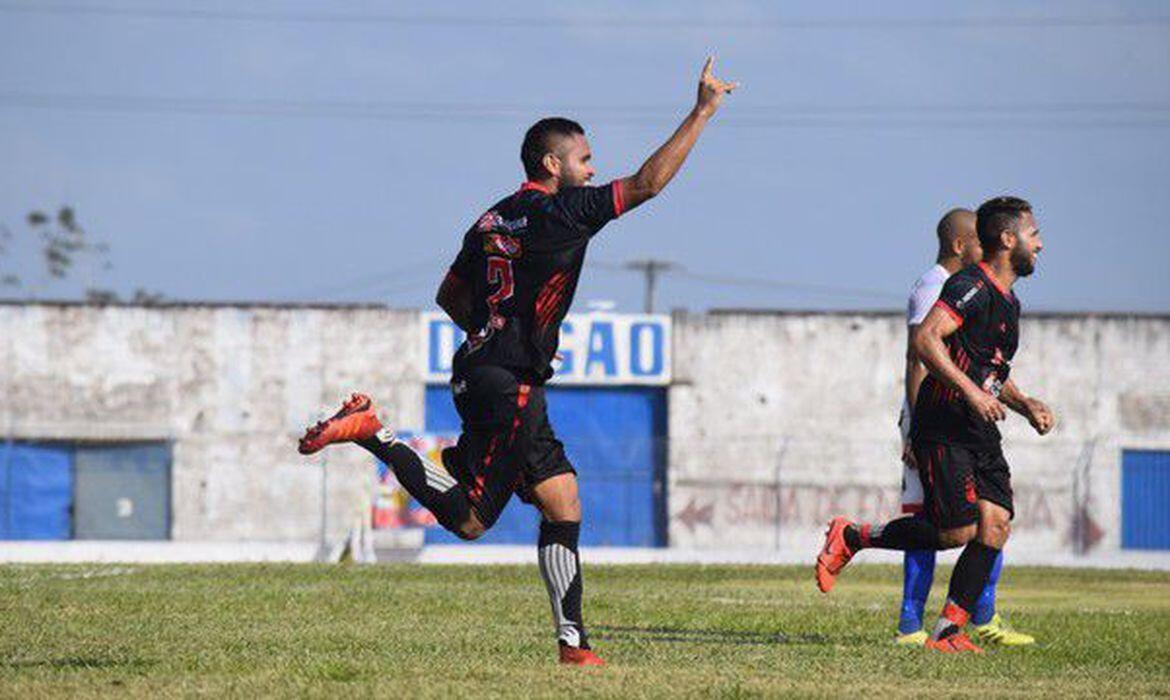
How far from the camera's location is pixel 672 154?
859 centimetres

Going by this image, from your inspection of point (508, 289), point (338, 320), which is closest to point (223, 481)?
point (338, 320)

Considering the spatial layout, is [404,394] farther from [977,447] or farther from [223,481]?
[977,447]

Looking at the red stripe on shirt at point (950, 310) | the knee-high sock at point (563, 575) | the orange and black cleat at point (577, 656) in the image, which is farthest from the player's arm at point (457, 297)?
the red stripe on shirt at point (950, 310)

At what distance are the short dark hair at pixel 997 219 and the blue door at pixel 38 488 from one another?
36.9 metres

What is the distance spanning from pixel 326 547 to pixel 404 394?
19765 mm

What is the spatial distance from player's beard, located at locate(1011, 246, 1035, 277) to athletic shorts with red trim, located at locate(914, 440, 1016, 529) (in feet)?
2.98

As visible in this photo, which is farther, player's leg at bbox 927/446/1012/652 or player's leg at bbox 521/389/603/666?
player's leg at bbox 927/446/1012/652

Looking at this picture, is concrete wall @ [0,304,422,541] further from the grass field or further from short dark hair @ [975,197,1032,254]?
short dark hair @ [975,197,1032,254]

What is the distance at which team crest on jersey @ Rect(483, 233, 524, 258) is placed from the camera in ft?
29.9

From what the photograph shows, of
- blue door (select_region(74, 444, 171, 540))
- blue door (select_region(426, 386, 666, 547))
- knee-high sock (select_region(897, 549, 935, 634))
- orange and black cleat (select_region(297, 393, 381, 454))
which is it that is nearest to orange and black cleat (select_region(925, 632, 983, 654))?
knee-high sock (select_region(897, 549, 935, 634))

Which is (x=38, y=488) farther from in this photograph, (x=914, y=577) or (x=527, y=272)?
(x=527, y=272)

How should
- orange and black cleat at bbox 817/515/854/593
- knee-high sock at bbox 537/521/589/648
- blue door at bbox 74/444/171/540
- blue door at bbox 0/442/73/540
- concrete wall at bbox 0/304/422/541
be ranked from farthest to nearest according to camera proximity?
1. concrete wall at bbox 0/304/422/541
2. blue door at bbox 74/444/171/540
3. blue door at bbox 0/442/73/540
4. orange and black cleat at bbox 817/515/854/593
5. knee-high sock at bbox 537/521/589/648

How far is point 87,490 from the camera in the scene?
156 feet

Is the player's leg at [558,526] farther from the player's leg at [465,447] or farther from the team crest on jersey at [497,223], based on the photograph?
the team crest on jersey at [497,223]
